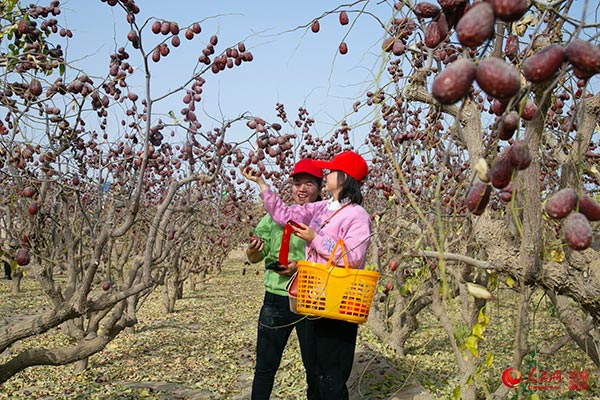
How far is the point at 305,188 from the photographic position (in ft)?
12.7

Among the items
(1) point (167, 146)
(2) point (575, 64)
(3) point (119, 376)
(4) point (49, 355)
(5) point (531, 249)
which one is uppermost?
(1) point (167, 146)

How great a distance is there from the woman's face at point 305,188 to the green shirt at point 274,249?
0.90ft

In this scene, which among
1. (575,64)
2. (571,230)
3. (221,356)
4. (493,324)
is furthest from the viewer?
(493,324)

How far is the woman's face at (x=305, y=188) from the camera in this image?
12.6 ft

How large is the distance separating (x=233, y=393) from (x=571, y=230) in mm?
5678

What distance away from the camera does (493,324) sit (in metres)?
10.3

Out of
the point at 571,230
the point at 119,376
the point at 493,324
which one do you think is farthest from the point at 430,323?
the point at 571,230

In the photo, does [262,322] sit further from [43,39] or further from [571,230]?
[571,230]

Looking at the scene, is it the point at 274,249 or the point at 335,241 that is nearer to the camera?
the point at 335,241

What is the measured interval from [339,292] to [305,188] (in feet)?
4.26

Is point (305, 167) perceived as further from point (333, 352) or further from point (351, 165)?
point (333, 352)

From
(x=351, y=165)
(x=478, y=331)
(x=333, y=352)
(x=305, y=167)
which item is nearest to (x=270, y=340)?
(x=333, y=352)

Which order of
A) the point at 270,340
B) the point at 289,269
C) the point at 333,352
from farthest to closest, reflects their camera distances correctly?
1. the point at 270,340
2. the point at 289,269
3. the point at 333,352

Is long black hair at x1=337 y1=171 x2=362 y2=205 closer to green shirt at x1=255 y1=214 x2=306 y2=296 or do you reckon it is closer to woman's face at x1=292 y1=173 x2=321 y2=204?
woman's face at x1=292 y1=173 x2=321 y2=204
